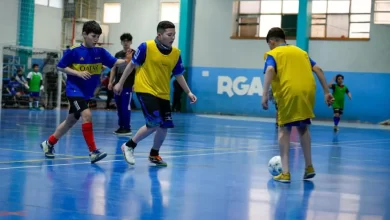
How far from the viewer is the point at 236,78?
35.3 m

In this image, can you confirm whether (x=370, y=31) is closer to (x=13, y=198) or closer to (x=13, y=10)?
(x=13, y=10)

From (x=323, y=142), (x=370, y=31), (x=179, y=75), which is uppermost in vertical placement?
(x=370, y=31)

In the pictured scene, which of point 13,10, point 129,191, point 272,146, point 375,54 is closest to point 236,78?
point 375,54

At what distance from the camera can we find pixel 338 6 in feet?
108

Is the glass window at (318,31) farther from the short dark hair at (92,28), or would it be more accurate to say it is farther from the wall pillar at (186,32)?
the short dark hair at (92,28)

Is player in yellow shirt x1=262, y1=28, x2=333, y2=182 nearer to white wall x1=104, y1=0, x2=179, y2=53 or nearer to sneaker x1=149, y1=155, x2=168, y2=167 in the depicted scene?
sneaker x1=149, y1=155, x2=168, y2=167

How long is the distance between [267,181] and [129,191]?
2077 mm

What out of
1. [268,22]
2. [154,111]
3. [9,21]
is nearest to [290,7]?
[268,22]

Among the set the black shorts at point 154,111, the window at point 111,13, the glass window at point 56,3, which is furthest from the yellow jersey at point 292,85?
the glass window at point 56,3

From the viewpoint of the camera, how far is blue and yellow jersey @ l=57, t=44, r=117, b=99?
9594 mm

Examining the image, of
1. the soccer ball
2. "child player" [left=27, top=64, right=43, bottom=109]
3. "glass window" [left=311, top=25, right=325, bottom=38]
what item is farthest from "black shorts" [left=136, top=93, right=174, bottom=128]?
"glass window" [left=311, top=25, right=325, bottom=38]

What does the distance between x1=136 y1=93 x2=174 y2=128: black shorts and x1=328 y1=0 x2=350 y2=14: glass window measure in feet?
82.1

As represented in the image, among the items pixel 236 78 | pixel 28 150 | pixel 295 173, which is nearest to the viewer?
pixel 295 173

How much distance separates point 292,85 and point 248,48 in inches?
1057
